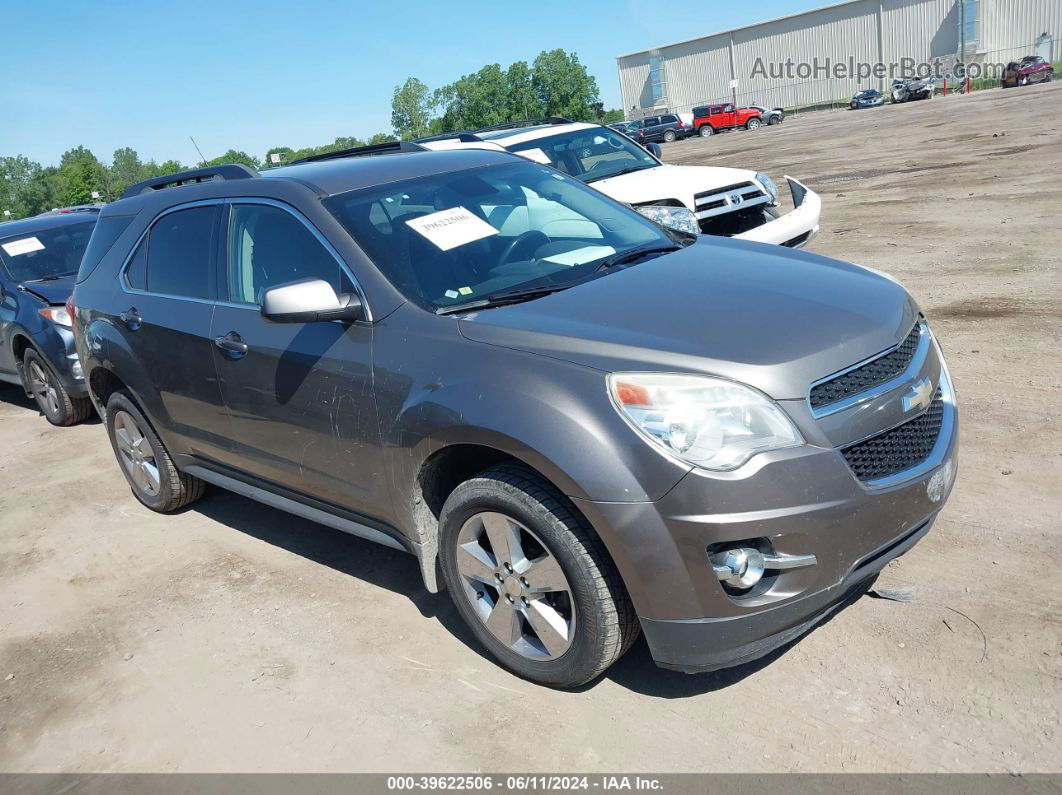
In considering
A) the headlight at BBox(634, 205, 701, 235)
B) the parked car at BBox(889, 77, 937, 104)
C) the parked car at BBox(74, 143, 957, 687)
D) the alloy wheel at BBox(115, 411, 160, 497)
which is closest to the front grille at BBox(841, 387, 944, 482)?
the parked car at BBox(74, 143, 957, 687)

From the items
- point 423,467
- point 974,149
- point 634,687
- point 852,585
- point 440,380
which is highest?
point 440,380

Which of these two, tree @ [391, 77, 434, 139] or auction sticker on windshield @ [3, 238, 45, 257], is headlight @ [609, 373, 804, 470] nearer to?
auction sticker on windshield @ [3, 238, 45, 257]

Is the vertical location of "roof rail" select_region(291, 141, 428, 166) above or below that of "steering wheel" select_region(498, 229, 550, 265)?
above

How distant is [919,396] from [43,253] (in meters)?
8.29

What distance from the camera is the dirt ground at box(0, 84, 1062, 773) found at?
9.74ft

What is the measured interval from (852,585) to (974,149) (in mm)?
19335

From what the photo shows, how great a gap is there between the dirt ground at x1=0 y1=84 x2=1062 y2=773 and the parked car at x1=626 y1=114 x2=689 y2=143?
53091 mm

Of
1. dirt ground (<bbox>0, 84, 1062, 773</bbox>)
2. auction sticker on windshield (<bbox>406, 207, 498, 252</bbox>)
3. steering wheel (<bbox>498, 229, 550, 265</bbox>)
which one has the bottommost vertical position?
dirt ground (<bbox>0, 84, 1062, 773</bbox>)

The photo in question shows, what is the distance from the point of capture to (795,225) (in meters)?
7.61

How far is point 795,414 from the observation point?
9.29ft

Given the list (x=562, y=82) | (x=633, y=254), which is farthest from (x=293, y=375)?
(x=562, y=82)

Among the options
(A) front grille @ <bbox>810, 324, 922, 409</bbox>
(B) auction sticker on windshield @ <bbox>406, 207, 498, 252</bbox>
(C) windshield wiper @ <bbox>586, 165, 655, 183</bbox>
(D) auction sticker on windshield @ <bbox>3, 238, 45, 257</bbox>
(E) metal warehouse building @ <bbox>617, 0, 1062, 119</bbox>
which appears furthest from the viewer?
(E) metal warehouse building @ <bbox>617, 0, 1062, 119</bbox>
